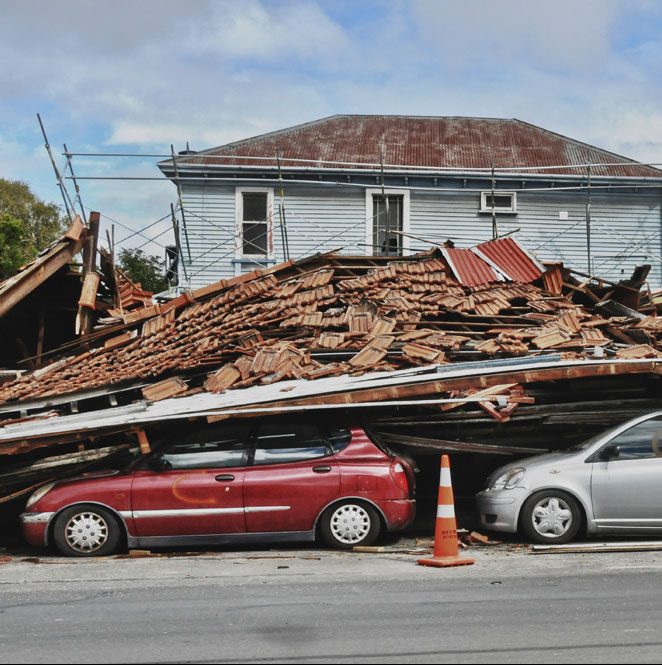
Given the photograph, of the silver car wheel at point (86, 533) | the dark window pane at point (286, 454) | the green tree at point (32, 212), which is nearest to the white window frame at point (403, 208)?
the dark window pane at point (286, 454)

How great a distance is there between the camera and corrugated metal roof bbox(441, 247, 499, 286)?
15055mm

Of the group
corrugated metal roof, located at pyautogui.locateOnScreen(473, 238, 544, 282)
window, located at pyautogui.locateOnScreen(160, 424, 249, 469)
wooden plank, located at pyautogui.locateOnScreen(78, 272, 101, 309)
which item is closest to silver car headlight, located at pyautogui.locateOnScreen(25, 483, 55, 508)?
window, located at pyautogui.locateOnScreen(160, 424, 249, 469)

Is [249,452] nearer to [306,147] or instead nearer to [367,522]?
A: [367,522]

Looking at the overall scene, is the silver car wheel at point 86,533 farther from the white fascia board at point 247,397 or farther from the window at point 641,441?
the window at point 641,441

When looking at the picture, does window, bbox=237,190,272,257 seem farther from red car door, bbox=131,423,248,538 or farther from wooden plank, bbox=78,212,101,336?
red car door, bbox=131,423,248,538

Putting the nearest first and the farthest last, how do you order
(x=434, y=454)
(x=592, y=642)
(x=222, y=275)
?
(x=592, y=642) < (x=434, y=454) < (x=222, y=275)

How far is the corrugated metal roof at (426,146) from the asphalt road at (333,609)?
1515 cm

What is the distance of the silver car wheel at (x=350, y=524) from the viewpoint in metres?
10.6

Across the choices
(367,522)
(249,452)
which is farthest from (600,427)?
(249,452)

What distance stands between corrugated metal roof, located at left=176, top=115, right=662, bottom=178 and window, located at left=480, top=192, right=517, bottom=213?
700 mm

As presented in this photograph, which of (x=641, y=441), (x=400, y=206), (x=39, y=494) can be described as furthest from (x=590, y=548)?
(x=400, y=206)

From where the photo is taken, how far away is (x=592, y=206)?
963 inches

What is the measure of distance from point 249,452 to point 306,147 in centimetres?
1574

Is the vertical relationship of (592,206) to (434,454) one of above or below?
above
